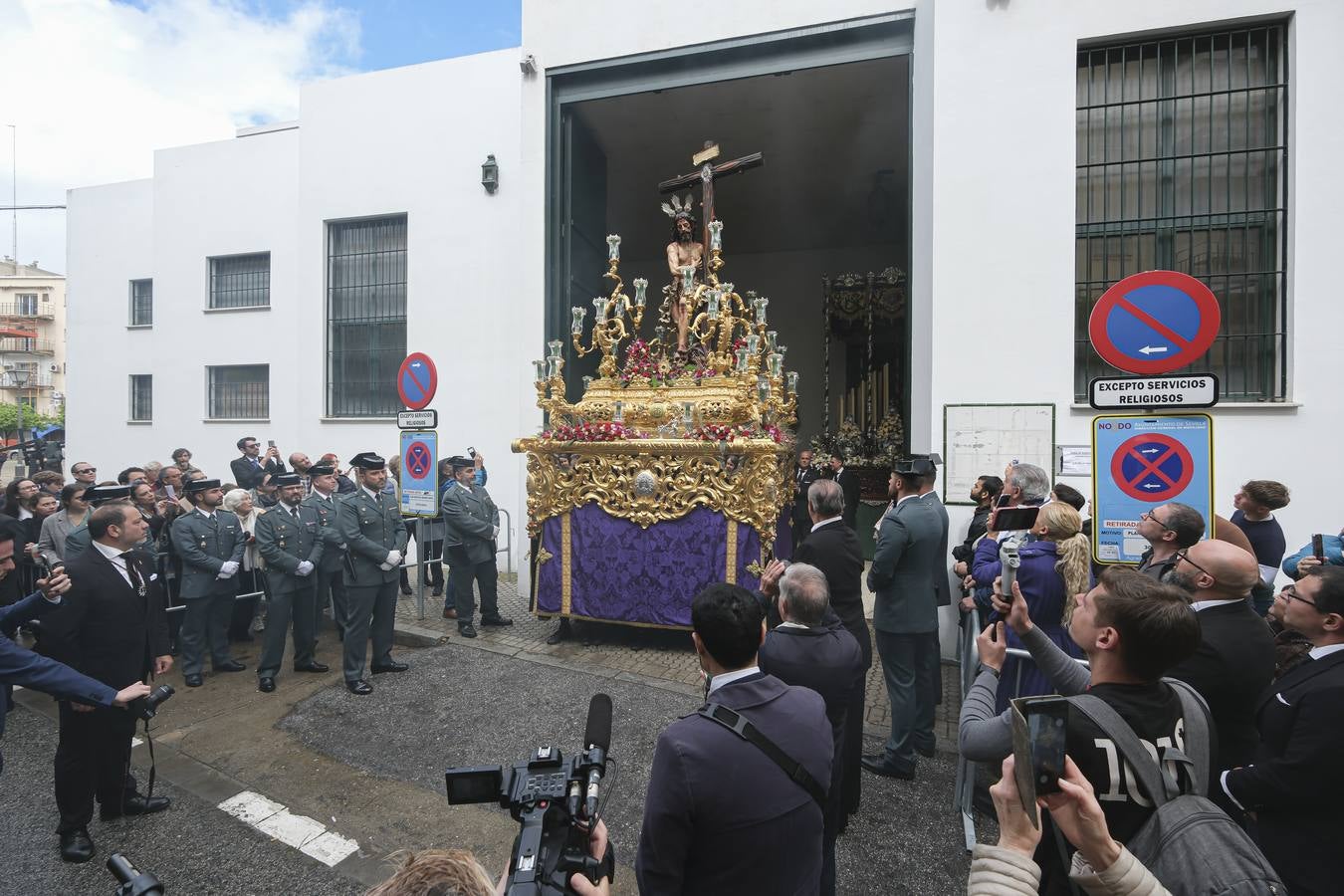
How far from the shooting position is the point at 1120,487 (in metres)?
3.61

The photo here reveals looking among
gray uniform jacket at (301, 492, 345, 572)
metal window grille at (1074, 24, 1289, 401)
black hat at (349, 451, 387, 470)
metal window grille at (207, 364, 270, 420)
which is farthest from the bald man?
metal window grille at (207, 364, 270, 420)

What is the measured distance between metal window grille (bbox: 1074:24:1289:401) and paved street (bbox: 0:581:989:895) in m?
4.89

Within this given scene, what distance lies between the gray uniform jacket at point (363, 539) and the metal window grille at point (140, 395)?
12056mm

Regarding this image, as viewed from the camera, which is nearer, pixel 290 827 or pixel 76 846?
pixel 76 846

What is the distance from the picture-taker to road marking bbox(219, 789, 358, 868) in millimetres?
3469

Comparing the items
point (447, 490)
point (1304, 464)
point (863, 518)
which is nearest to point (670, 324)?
point (447, 490)

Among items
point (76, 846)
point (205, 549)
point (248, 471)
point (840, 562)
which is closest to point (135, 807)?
point (76, 846)

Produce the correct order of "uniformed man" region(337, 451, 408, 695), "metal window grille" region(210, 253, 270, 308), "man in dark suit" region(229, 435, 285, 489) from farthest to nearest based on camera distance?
1. "metal window grille" region(210, 253, 270, 308)
2. "man in dark suit" region(229, 435, 285, 489)
3. "uniformed man" region(337, 451, 408, 695)

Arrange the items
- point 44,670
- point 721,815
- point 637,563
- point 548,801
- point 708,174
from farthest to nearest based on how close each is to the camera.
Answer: point 708,174, point 637,563, point 44,670, point 721,815, point 548,801

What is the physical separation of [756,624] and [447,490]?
6.29m

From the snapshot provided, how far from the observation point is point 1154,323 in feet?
12.0

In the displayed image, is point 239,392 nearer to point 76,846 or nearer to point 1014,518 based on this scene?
point 76,846

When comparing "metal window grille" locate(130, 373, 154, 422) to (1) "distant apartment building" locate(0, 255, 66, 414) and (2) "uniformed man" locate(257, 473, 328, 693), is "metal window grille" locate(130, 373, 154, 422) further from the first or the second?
(1) "distant apartment building" locate(0, 255, 66, 414)

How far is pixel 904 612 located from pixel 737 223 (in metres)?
11.6
